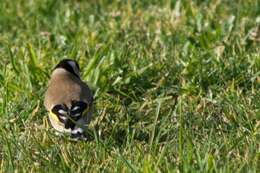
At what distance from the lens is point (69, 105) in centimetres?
595

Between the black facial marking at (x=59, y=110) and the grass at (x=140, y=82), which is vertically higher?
the black facial marking at (x=59, y=110)

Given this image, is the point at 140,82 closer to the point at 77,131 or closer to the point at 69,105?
the point at 69,105

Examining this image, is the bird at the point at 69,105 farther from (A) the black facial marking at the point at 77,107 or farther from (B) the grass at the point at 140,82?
(B) the grass at the point at 140,82

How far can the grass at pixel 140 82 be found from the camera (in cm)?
558

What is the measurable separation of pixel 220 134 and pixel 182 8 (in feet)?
9.99

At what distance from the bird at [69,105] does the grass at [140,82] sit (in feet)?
0.37

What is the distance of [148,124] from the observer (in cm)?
661

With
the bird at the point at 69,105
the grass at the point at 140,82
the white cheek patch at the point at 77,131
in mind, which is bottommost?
the grass at the point at 140,82

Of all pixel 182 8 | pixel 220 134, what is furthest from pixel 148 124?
pixel 182 8

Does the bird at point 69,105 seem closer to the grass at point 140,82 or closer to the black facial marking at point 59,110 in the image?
the black facial marking at point 59,110

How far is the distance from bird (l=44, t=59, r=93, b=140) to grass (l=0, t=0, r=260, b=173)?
0.11 metres

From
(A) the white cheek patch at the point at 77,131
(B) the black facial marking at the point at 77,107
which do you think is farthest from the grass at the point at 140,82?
(B) the black facial marking at the point at 77,107

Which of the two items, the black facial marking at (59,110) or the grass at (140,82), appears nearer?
the grass at (140,82)

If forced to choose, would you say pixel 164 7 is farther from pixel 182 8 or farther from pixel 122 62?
pixel 122 62
